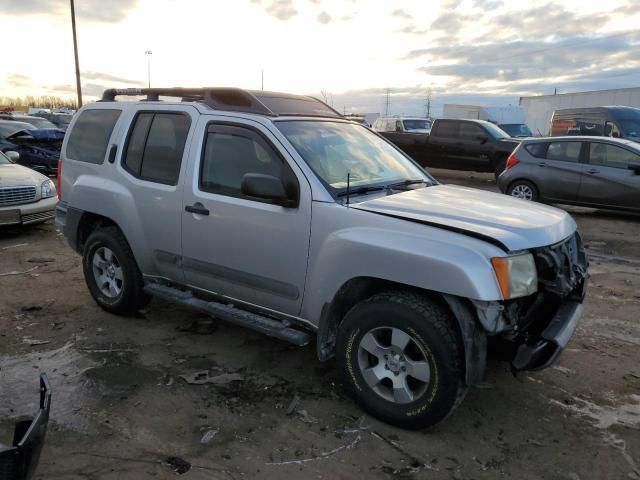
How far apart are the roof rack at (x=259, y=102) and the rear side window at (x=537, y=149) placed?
298 inches

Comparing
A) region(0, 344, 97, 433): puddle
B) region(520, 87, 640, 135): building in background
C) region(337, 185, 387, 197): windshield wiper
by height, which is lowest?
region(0, 344, 97, 433): puddle

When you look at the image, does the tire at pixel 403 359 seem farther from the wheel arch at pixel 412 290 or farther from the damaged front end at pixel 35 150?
the damaged front end at pixel 35 150

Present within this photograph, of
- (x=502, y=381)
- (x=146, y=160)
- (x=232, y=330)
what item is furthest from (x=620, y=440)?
(x=146, y=160)

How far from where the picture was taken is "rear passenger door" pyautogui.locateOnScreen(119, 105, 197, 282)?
4.22m

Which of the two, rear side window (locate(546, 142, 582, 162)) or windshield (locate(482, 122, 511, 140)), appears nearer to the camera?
rear side window (locate(546, 142, 582, 162))

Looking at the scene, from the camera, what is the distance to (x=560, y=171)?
10391 mm

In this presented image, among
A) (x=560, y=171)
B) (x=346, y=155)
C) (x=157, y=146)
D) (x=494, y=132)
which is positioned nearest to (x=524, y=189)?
(x=560, y=171)

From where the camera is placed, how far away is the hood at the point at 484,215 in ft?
9.88

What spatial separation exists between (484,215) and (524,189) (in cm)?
824

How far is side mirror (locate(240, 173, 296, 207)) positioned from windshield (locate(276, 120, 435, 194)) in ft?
0.92

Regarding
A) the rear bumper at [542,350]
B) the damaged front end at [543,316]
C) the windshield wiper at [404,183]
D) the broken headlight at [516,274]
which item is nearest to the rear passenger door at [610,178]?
the windshield wiper at [404,183]

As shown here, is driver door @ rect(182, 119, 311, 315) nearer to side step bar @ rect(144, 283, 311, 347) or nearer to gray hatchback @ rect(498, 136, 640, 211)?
side step bar @ rect(144, 283, 311, 347)

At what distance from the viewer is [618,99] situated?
26.3 metres

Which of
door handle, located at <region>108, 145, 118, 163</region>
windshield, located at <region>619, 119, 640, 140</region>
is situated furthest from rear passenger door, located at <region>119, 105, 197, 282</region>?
windshield, located at <region>619, 119, 640, 140</region>
